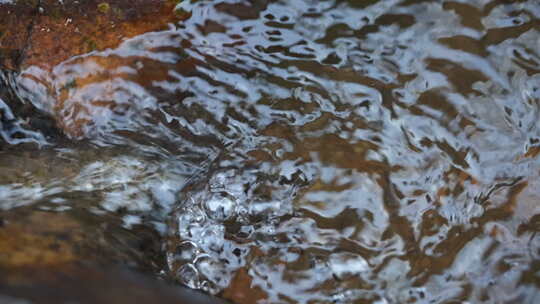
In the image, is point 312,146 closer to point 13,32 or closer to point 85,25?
point 85,25

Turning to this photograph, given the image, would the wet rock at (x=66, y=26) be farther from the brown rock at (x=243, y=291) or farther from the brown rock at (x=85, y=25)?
the brown rock at (x=243, y=291)

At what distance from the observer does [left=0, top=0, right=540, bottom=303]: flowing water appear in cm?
262

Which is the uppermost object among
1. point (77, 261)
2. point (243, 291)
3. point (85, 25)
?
point (85, 25)

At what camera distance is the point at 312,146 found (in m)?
2.92

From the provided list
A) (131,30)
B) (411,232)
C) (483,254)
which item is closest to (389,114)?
(411,232)

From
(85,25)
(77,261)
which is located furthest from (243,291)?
(85,25)

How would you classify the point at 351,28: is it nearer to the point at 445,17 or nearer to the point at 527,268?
the point at 445,17

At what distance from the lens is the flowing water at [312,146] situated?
2.62 metres

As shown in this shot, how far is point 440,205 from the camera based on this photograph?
8.93 ft

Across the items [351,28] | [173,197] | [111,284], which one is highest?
[351,28]

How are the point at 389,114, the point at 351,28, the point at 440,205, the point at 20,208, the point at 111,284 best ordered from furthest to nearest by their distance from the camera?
the point at 351,28 < the point at 389,114 < the point at 440,205 < the point at 20,208 < the point at 111,284

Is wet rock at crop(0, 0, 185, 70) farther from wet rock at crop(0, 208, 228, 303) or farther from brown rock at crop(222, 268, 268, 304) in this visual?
brown rock at crop(222, 268, 268, 304)

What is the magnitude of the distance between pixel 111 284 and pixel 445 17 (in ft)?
7.74

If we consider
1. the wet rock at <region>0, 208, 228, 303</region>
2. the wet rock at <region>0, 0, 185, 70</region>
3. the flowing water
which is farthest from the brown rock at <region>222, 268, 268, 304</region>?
the wet rock at <region>0, 0, 185, 70</region>
